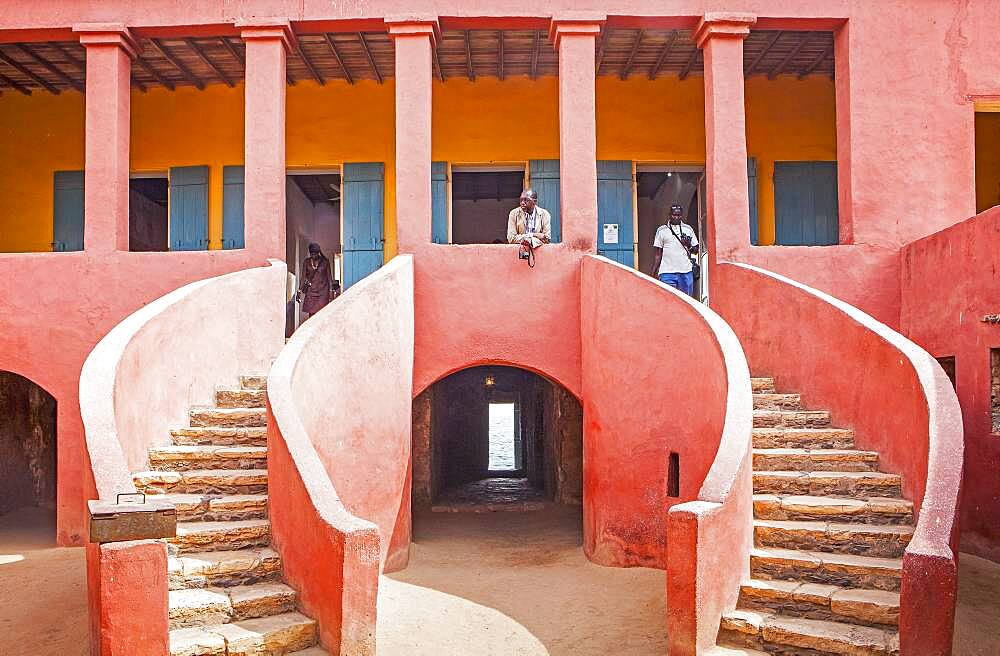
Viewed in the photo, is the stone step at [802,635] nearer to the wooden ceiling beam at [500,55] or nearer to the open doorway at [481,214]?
the wooden ceiling beam at [500,55]

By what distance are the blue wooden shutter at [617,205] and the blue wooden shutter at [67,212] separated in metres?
7.59

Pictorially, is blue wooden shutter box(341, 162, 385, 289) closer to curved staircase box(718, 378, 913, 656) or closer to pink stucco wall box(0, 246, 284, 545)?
pink stucco wall box(0, 246, 284, 545)

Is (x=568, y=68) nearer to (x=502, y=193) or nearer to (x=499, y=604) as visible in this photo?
(x=499, y=604)

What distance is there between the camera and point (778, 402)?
8.09m

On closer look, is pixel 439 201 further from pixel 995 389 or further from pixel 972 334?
pixel 995 389

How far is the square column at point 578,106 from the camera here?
9.84 metres

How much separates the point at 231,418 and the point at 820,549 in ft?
16.2

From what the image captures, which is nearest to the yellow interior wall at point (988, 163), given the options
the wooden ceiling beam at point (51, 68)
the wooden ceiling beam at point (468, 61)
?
the wooden ceiling beam at point (468, 61)

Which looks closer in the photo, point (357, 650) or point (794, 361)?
point (357, 650)

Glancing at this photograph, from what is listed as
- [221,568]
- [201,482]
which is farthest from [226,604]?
[201,482]

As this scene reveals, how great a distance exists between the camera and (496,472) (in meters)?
17.9

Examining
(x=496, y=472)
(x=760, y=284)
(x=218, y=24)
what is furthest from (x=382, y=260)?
(x=496, y=472)

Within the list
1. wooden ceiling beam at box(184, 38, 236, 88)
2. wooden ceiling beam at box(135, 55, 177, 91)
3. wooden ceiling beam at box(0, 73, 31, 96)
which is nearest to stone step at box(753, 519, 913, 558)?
wooden ceiling beam at box(184, 38, 236, 88)

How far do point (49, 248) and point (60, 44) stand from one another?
10.7 feet
